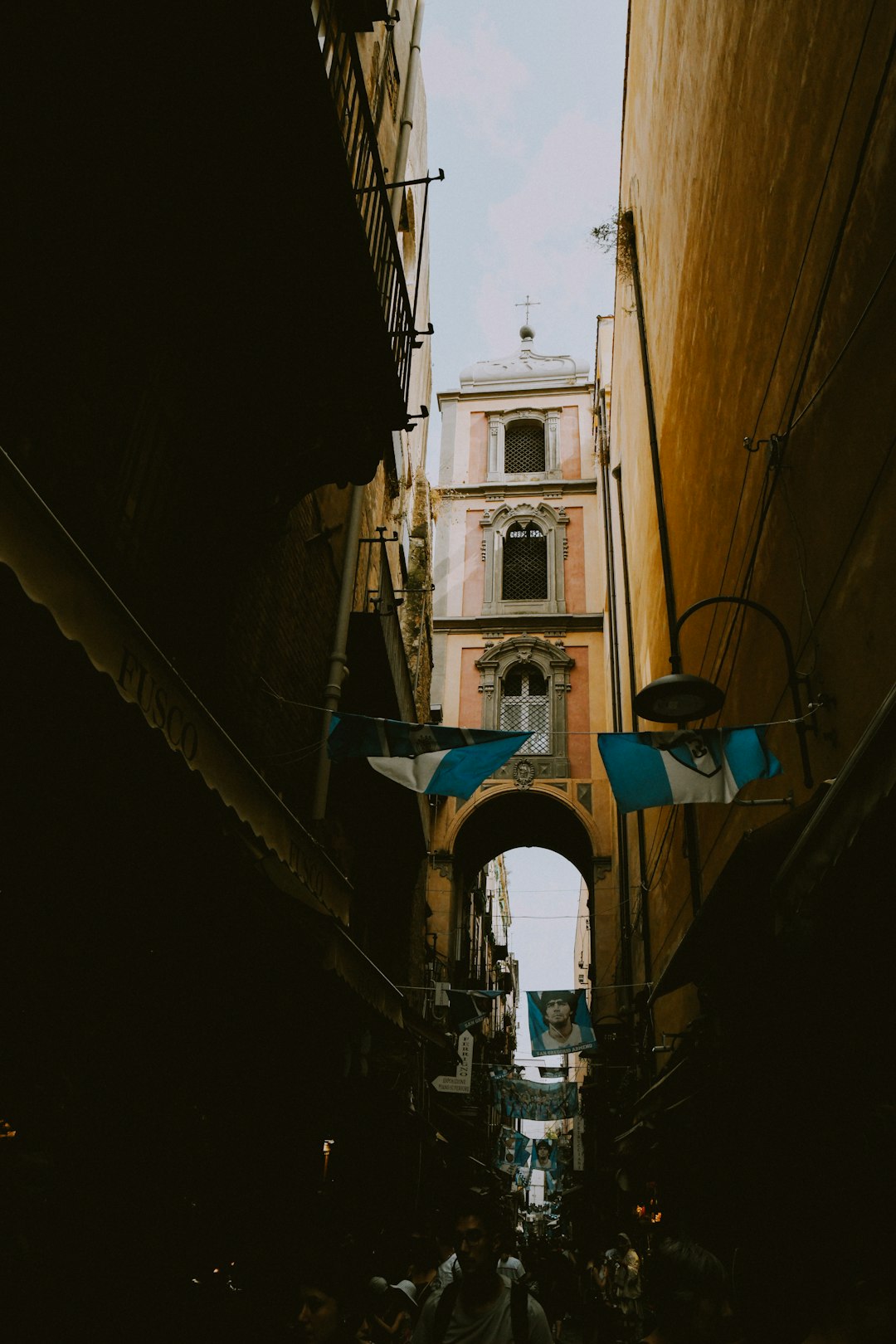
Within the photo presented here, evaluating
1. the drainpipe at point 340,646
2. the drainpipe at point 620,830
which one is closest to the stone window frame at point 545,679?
the drainpipe at point 620,830

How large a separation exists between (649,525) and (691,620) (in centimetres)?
459

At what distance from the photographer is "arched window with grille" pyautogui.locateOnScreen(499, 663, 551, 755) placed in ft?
77.9

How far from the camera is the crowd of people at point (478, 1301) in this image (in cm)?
403

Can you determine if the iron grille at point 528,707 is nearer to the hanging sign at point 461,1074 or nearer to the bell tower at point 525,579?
the bell tower at point 525,579

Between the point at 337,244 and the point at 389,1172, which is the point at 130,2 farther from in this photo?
the point at 389,1172

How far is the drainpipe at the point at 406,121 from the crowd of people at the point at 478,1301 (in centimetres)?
990

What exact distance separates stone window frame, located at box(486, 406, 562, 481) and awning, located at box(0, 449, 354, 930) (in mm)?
25747

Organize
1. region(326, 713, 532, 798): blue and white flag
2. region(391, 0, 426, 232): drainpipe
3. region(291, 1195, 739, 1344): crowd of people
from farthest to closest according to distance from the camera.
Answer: region(391, 0, 426, 232): drainpipe < region(326, 713, 532, 798): blue and white flag < region(291, 1195, 739, 1344): crowd of people

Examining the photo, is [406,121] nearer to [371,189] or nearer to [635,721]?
[371,189]

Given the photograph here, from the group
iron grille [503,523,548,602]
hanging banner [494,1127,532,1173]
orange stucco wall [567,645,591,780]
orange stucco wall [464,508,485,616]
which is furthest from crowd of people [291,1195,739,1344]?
hanging banner [494,1127,532,1173]

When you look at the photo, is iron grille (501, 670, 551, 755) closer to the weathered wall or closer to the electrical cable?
the weathered wall

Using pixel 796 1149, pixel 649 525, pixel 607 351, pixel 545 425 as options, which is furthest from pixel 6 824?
pixel 545 425

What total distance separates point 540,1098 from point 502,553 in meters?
16.5

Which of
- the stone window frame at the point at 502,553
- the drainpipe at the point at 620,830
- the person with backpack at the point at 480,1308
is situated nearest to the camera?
the person with backpack at the point at 480,1308
